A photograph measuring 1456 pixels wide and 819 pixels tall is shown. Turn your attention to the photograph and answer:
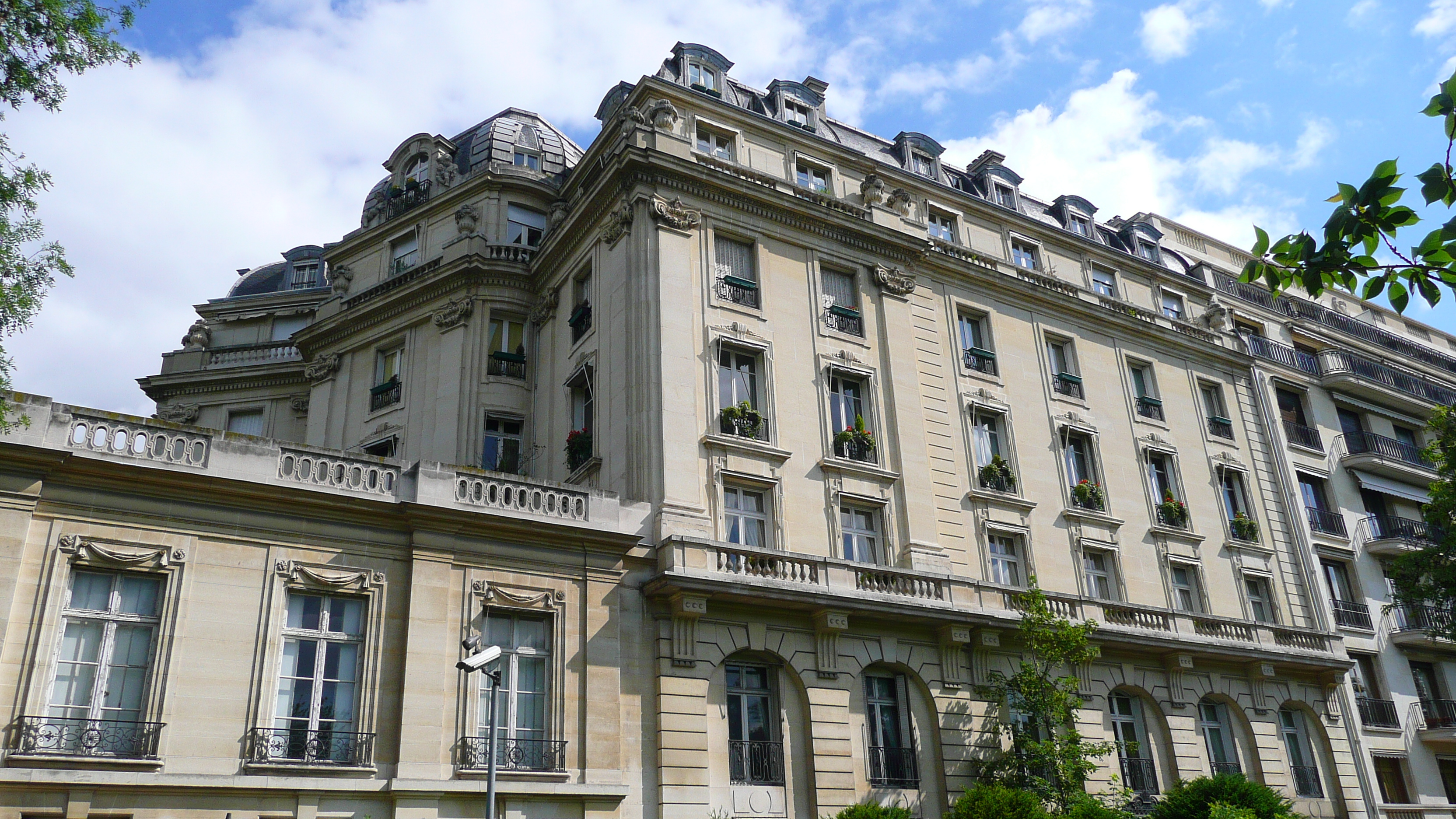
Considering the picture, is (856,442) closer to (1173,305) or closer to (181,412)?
(1173,305)

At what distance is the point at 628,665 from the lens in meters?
20.6

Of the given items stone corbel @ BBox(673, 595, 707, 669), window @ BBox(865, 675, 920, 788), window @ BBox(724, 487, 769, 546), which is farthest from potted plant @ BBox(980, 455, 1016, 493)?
stone corbel @ BBox(673, 595, 707, 669)

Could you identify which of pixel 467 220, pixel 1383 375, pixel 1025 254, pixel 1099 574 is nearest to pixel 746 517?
pixel 1099 574

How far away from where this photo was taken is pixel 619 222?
26125 millimetres

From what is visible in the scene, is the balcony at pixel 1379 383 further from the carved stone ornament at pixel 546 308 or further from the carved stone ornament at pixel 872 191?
the carved stone ornament at pixel 546 308

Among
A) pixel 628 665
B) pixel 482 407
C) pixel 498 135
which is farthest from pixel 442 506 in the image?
pixel 498 135

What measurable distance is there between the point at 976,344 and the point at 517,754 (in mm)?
17950

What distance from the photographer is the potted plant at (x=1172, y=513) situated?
31.2 metres

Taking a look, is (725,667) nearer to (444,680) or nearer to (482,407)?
(444,680)

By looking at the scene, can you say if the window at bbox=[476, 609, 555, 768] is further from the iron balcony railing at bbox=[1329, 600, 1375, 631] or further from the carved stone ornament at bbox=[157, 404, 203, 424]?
the iron balcony railing at bbox=[1329, 600, 1375, 631]

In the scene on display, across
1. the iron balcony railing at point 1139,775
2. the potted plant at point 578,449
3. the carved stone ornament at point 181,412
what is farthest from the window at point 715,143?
the carved stone ornament at point 181,412

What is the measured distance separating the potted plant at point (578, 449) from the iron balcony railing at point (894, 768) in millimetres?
9253

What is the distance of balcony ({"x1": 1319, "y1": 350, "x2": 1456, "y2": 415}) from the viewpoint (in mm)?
38750

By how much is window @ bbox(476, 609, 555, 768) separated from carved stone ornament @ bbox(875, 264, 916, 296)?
13.4 metres
